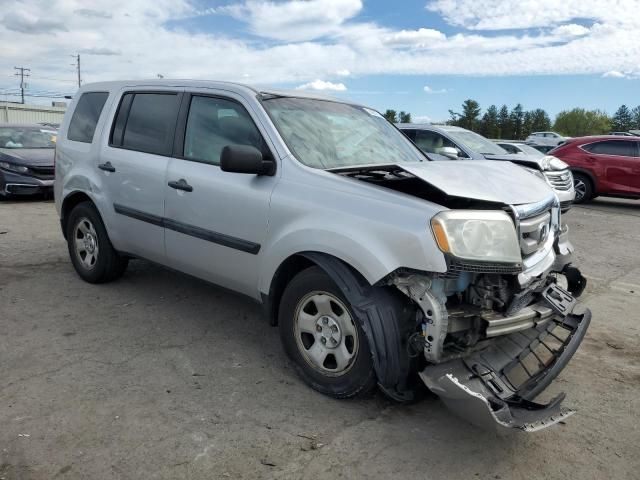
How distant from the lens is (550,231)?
3742 millimetres

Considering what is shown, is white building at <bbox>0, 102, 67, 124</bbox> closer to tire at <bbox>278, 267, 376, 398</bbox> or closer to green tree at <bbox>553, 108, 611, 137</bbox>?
tire at <bbox>278, 267, 376, 398</bbox>

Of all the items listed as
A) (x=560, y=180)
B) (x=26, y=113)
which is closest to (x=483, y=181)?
(x=560, y=180)

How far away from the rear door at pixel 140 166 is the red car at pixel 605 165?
11.3m

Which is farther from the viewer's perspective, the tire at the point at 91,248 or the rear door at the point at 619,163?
the rear door at the point at 619,163

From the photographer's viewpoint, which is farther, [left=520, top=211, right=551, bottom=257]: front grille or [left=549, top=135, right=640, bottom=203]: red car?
[left=549, top=135, right=640, bottom=203]: red car

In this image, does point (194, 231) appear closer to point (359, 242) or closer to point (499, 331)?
point (359, 242)

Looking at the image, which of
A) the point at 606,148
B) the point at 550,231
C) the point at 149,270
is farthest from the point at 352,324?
the point at 606,148

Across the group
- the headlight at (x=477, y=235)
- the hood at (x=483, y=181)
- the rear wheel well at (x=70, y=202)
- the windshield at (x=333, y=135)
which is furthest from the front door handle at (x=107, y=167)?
the headlight at (x=477, y=235)

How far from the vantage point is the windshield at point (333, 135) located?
3.79 m

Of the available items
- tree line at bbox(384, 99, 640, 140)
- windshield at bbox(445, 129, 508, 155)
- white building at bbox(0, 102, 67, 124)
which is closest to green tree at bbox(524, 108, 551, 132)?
tree line at bbox(384, 99, 640, 140)

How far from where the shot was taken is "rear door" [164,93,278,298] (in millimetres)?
3725

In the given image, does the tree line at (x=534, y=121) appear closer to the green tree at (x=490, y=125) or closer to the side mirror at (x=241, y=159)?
the green tree at (x=490, y=125)

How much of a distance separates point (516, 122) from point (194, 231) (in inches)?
3805

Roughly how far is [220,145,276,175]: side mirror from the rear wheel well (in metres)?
2.35
